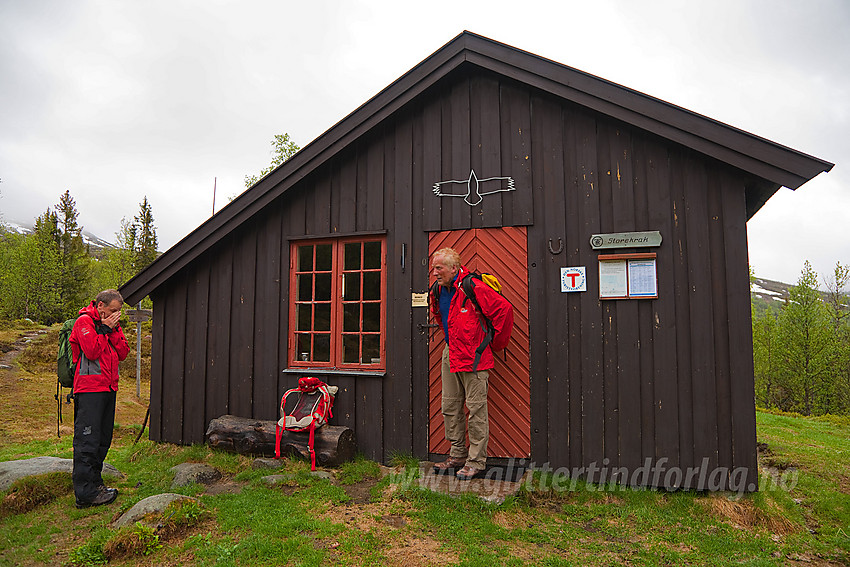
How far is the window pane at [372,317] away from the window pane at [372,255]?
47 cm

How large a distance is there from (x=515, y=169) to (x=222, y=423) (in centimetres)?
464

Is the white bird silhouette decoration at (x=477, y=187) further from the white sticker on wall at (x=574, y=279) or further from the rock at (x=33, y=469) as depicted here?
the rock at (x=33, y=469)

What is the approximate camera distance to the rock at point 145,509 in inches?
162

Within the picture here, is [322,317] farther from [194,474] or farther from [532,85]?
[532,85]

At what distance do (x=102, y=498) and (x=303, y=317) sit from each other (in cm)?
276

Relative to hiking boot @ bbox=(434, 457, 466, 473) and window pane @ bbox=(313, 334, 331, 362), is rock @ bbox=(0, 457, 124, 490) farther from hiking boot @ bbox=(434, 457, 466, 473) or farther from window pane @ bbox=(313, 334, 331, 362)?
hiking boot @ bbox=(434, 457, 466, 473)

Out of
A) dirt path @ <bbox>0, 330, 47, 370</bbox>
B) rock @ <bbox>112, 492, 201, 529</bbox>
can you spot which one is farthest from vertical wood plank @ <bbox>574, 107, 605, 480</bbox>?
dirt path @ <bbox>0, 330, 47, 370</bbox>

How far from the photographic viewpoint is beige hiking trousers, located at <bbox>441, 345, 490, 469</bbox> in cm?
497

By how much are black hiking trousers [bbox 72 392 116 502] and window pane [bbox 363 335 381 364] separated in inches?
105

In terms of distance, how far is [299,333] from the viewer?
6.45 meters

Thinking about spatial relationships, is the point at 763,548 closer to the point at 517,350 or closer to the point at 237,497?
the point at 517,350

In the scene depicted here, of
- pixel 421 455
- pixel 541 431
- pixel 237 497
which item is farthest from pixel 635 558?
pixel 237 497

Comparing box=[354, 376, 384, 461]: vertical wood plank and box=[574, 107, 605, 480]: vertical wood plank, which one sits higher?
box=[574, 107, 605, 480]: vertical wood plank

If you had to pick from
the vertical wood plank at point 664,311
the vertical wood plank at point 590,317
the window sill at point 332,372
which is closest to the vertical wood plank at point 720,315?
the vertical wood plank at point 664,311
